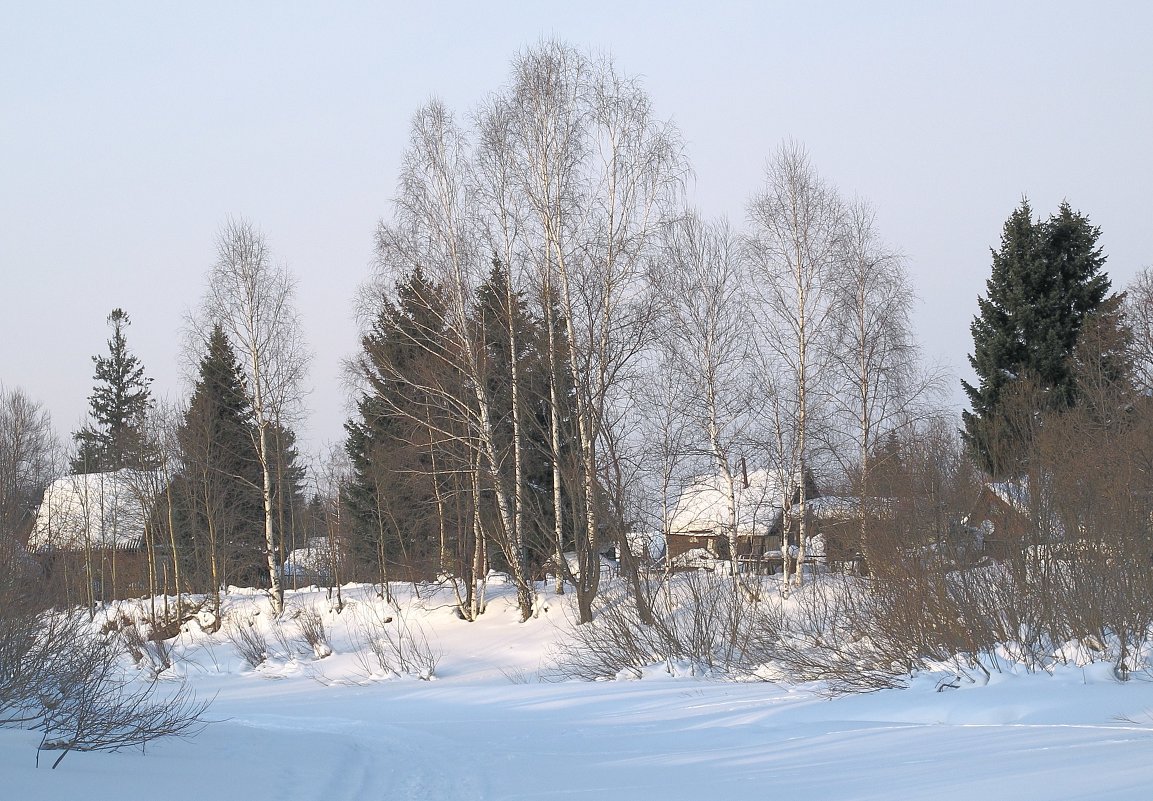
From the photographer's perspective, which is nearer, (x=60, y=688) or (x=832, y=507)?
(x=60, y=688)

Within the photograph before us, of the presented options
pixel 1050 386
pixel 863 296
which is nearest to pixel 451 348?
pixel 863 296

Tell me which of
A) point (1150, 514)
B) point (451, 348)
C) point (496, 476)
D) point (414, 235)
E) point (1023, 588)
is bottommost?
point (1023, 588)

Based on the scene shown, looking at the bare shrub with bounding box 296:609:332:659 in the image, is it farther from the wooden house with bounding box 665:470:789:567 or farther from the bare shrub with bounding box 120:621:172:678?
the wooden house with bounding box 665:470:789:567

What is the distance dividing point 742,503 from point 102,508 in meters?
27.0

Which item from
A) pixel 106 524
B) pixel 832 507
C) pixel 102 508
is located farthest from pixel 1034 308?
pixel 106 524

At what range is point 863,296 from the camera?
26.4 metres

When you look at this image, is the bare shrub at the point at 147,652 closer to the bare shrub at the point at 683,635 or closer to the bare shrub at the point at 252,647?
the bare shrub at the point at 252,647

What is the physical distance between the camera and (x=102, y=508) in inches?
1622

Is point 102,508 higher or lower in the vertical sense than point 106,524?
higher

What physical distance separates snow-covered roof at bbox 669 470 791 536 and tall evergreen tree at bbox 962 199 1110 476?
6.54 m

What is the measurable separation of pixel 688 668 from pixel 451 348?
439 inches

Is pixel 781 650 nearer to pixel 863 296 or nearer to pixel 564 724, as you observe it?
pixel 564 724

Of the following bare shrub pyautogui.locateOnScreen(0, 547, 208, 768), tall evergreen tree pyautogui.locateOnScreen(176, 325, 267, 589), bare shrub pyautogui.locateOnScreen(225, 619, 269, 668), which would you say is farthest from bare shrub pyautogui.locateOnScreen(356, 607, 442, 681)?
bare shrub pyautogui.locateOnScreen(0, 547, 208, 768)

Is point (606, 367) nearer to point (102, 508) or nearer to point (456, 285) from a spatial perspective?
point (456, 285)
